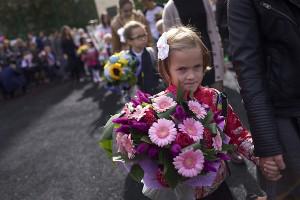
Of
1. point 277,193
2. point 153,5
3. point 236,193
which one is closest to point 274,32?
point 277,193

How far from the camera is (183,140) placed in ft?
7.25

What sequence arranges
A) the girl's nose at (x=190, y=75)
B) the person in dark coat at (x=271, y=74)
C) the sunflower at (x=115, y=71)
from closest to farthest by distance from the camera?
the person in dark coat at (x=271, y=74) < the girl's nose at (x=190, y=75) < the sunflower at (x=115, y=71)

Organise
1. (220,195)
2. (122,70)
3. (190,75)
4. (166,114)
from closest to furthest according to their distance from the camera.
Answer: (166,114) < (190,75) < (220,195) < (122,70)

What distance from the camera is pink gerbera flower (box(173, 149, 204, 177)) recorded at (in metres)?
2.14

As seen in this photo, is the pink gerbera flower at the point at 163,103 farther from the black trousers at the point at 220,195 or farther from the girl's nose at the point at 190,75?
the black trousers at the point at 220,195

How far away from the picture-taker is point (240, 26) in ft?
7.24

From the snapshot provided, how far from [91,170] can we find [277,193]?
353 cm

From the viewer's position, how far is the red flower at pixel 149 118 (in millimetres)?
2264

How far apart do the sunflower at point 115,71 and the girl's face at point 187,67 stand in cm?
266

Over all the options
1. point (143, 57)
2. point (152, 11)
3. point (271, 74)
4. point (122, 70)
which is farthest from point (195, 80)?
point (152, 11)

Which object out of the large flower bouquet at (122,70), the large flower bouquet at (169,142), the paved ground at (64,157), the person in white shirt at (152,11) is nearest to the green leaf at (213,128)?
the large flower bouquet at (169,142)

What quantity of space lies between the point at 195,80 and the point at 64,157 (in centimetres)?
420

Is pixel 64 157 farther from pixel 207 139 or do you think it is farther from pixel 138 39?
pixel 207 139

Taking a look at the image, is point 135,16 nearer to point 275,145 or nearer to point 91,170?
point 91,170
